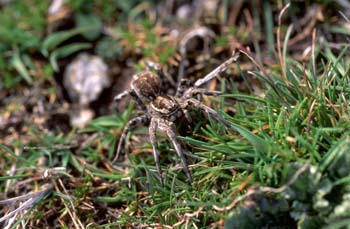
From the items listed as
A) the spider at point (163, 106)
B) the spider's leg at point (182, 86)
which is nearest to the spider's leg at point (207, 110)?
the spider at point (163, 106)

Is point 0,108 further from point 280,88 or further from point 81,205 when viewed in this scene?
point 280,88

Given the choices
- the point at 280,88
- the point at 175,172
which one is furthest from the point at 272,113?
the point at 175,172

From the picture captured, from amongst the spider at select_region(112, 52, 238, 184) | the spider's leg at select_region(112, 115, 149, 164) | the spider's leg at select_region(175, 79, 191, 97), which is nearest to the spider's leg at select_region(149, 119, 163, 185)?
the spider at select_region(112, 52, 238, 184)

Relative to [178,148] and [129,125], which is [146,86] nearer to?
[129,125]

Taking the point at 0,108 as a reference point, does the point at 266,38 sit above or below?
below

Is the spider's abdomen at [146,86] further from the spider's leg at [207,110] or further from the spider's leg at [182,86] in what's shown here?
the spider's leg at [207,110]

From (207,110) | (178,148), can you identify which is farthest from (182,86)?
(178,148)
